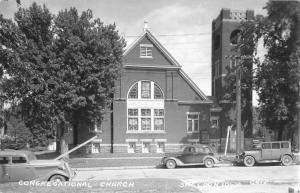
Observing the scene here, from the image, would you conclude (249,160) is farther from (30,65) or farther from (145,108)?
(145,108)

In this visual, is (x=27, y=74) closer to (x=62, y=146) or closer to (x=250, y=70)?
(x=62, y=146)

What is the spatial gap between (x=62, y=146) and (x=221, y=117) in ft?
67.8

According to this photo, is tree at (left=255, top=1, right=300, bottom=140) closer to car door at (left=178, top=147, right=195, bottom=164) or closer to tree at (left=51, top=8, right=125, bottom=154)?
car door at (left=178, top=147, right=195, bottom=164)

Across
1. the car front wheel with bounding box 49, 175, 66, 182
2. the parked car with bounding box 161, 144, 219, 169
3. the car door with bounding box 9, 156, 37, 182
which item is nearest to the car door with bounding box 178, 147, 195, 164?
the parked car with bounding box 161, 144, 219, 169

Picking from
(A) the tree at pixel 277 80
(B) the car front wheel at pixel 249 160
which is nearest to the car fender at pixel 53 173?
(B) the car front wheel at pixel 249 160

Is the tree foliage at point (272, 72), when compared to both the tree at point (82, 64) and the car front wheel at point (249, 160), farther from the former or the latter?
the tree at point (82, 64)

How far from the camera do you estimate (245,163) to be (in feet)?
88.4

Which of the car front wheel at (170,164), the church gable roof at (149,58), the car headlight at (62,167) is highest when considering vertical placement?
the church gable roof at (149,58)

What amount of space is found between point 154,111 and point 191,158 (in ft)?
57.0

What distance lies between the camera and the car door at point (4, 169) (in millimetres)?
15859

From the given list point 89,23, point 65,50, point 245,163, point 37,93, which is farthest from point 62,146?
point 245,163

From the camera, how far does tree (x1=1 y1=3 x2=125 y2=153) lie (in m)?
29.4

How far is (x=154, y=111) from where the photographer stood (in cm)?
4369

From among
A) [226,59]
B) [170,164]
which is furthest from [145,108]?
[170,164]
